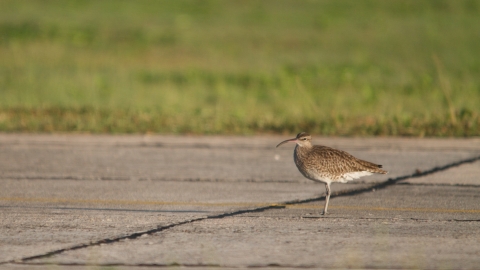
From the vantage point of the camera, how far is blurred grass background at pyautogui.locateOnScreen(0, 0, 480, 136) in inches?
654

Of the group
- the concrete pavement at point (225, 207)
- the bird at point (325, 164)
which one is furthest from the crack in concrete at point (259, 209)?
the bird at point (325, 164)

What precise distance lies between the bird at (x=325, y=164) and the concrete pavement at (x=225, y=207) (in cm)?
34

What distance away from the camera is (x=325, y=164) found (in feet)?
27.9

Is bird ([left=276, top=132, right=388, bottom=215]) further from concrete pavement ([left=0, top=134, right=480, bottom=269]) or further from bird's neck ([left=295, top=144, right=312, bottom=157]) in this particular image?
concrete pavement ([left=0, top=134, right=480, bottom=269])

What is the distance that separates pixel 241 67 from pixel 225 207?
25.3 metres

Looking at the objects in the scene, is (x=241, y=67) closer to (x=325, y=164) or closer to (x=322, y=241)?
(x=325, y=164)

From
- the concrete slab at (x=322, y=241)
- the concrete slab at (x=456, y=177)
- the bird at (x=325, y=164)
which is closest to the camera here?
the concrete slab at (x=322, y=241)

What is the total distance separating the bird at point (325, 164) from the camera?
8.50 m

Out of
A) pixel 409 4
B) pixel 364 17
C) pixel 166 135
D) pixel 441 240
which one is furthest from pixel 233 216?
pixel 409 4

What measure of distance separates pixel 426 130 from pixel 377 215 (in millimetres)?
7257

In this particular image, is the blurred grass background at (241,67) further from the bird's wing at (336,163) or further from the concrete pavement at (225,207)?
the bird's wing at (336,163)

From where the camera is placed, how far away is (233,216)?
8.34m

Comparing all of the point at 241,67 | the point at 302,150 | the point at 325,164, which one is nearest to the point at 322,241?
the point at 325,164

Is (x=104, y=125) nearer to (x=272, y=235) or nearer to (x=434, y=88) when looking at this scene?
(x=272, y=235)
